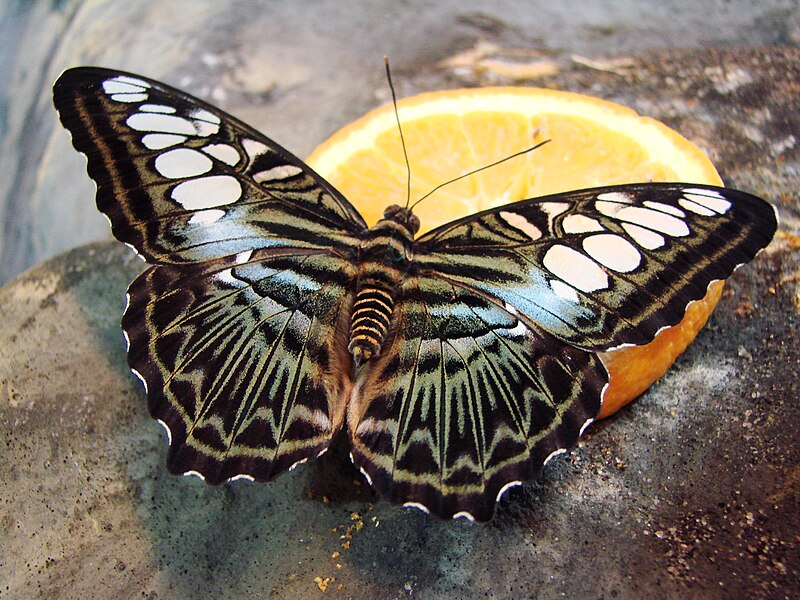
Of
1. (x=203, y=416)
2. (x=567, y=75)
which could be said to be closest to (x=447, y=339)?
(x=203, y=416)

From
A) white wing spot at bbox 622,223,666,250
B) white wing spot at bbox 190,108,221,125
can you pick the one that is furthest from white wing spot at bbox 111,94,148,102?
white wing spot at bbox 622,223,666,250

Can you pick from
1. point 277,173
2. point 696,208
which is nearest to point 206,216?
point 277,173

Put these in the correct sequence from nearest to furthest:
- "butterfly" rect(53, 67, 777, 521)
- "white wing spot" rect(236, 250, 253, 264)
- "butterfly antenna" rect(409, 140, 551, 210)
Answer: "butterfly" rect(53, 67, 777, 521)
"white wing spot" rect(236, 250, 253, 264)
"butterfly antenna" rect(409, 140, 551, 210)

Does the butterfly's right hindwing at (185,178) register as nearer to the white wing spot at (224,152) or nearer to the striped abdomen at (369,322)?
the white wing spot at (224,152)

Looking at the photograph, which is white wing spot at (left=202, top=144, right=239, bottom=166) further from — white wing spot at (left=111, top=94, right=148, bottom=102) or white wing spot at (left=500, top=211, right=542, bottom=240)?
white wing spot at (left=500, top=211, right=542, bottom=240)

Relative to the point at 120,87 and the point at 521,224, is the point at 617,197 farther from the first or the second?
the point at 120,87

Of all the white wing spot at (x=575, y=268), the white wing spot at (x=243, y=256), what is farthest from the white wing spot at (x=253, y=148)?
the white wing spot at (x=575, y=268)

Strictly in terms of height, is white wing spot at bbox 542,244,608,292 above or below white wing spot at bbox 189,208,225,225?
below
